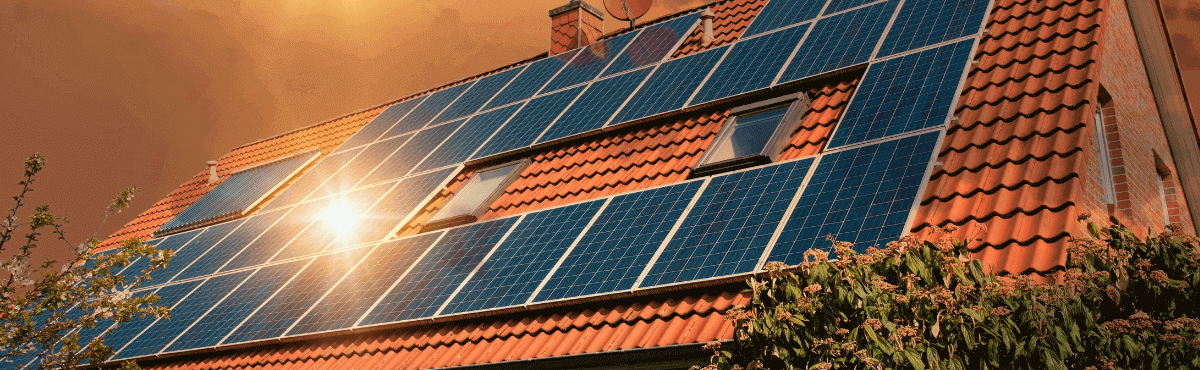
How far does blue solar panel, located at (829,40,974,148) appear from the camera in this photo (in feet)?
23.3

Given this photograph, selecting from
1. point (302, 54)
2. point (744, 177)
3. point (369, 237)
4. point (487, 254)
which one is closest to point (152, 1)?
point (302, 54)

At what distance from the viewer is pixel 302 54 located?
30391 millimetres

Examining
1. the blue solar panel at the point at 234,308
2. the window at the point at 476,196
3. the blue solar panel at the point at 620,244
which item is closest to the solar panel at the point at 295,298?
the blue solar panel at the point at 234,308

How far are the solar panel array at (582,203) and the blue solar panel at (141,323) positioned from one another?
0.06 metres

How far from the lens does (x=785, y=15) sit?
36.8ft

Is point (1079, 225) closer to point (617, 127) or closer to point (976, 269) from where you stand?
point (976, 269)

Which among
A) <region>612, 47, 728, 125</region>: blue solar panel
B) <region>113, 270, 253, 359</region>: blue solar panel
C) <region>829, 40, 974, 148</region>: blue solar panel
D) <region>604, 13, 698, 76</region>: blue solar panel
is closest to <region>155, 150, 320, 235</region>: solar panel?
<region>113, 270, 253, 359</region>: blue solar panel

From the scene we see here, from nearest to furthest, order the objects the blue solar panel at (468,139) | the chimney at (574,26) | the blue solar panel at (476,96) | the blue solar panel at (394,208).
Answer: the blue solar panel at (394,208), the blue solar panel at (468,139), the blue solar panel at (476,96), the chimney at (574,26)

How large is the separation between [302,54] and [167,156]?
19.9ft

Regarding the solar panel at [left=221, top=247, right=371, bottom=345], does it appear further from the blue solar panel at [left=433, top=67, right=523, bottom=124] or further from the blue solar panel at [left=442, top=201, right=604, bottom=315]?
the blue solar panel at [left=433, top=67, right=523, bottom=124]

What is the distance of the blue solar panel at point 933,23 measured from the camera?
27.4 feet

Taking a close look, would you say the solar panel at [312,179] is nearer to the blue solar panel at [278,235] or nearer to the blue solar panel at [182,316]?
the blue solar panel at [278,235]

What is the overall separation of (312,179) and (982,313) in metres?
11.1

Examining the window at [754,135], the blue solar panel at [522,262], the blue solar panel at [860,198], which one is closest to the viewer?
the blue solar panel at [860,198]
